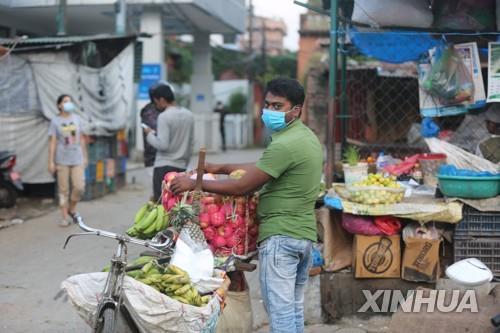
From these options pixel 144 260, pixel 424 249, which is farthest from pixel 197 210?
pixel 424 249

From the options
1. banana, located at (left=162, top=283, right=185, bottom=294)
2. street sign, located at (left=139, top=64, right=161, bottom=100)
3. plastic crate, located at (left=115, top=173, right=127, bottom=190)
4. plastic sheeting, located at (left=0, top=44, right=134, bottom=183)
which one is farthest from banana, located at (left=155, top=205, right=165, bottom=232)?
street sign, located at (left=139, top=64, right=161, bottom=100)

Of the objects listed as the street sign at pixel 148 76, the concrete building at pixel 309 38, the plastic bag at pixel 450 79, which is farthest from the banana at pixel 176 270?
the concrete building at pixel 309 38

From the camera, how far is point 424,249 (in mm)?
5008

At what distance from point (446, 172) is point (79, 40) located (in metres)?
7.23

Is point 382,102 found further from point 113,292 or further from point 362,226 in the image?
point 113,292

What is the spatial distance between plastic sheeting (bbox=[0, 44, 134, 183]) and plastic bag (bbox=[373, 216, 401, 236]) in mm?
6829

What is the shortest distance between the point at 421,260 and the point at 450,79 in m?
1.93

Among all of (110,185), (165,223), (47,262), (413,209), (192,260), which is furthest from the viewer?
(110,185)

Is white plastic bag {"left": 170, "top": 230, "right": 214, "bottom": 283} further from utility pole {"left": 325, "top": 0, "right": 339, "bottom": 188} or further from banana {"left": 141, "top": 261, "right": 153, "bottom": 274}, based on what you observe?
utility pole {"left": 325, "top": 0, "right": 339, "bottom": 188}

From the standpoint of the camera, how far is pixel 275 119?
362cm

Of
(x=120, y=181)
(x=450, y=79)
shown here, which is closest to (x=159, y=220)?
(x=450, y=79)

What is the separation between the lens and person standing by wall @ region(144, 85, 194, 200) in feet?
21.5

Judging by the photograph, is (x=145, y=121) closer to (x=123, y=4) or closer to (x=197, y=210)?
(x=197, y=210)

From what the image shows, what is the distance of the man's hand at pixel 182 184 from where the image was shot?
12.1 feet
